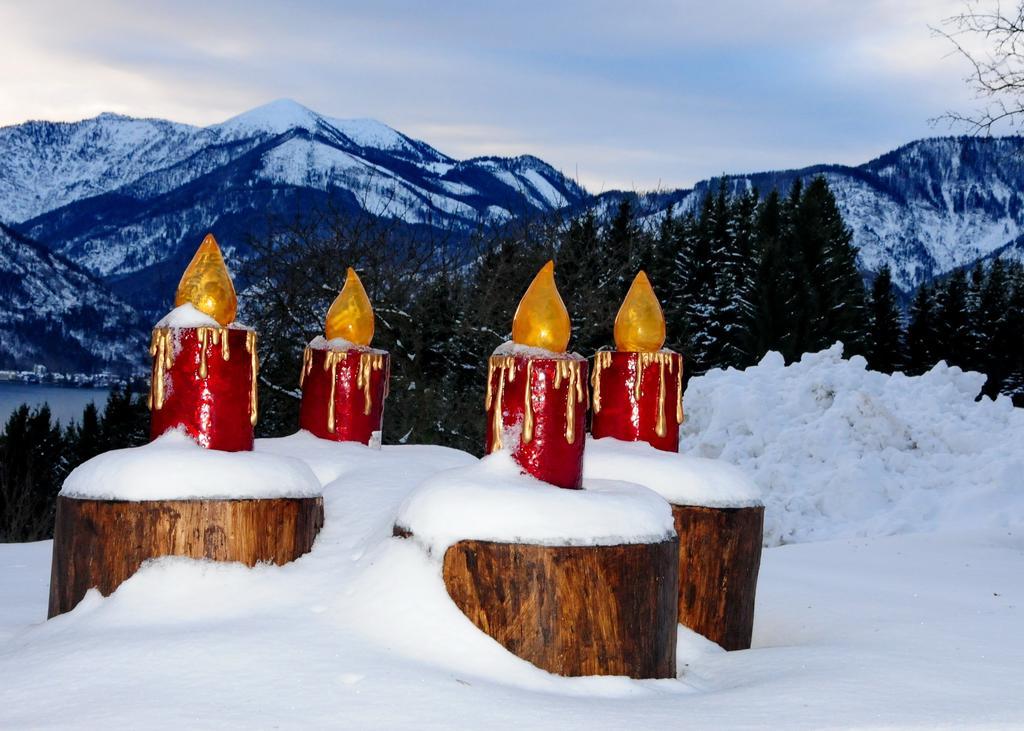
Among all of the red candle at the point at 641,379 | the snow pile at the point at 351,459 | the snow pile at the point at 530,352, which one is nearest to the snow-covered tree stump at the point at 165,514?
the snow pile at the point at 351,459

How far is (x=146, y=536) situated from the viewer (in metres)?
4.19

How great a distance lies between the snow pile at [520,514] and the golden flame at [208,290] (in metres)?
1.27

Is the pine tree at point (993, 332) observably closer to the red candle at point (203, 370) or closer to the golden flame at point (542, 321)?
the golden flame at point (542, 321)

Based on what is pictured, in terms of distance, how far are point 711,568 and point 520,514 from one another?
151cm

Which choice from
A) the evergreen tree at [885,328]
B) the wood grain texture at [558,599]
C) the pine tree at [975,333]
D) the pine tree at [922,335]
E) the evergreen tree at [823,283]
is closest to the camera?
the wood grain texture at [558,599]

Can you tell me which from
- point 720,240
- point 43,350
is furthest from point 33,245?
point 720,240

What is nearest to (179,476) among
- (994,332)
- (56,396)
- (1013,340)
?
(1013,340)

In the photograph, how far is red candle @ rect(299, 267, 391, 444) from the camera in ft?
19.2

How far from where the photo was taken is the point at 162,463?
14.0 ft

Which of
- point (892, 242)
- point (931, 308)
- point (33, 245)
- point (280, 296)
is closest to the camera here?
point (280, 296)

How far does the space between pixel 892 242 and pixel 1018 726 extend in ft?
536

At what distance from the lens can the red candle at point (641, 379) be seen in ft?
17.9

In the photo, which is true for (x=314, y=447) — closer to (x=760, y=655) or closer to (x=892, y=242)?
(x=760, y=655)

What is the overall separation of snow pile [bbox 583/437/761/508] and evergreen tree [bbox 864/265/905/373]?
118 feet
